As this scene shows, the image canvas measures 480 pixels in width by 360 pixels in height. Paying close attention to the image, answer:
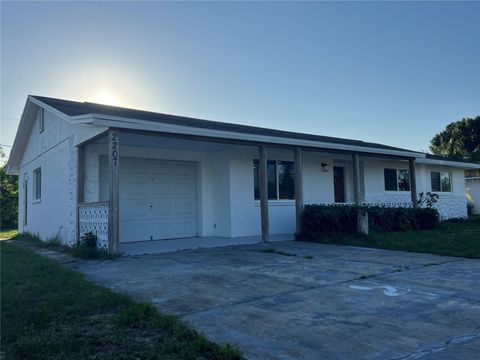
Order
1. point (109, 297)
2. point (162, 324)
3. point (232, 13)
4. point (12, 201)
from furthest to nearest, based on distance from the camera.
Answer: point (12, 201), point (232, 13), point (109, 297), point (162, 324)

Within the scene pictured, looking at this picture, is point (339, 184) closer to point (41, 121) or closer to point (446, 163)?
point (446, 163)

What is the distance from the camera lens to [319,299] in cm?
464

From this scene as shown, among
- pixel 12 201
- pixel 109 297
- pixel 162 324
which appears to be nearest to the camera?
pixel 162 324

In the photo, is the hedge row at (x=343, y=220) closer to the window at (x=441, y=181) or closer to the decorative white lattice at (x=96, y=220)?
the decorative white lattice at (x=96, y=220)

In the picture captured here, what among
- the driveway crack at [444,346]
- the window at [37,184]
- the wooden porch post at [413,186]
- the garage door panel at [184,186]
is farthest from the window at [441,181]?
the driveway crack at [444,346]

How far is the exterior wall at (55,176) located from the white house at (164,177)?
0.03 m

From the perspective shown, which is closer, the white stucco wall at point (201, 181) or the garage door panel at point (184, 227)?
the white stucco wall at point (201, 181)

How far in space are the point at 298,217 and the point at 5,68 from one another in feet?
31.9

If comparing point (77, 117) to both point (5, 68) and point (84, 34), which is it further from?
point (5, 68)

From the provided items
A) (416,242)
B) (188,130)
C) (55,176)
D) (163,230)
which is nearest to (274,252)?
(188,130)

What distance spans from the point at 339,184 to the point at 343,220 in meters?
4.83

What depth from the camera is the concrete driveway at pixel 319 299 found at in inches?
124

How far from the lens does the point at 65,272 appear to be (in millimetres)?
6488

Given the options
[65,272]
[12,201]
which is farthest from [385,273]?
[12,201]
